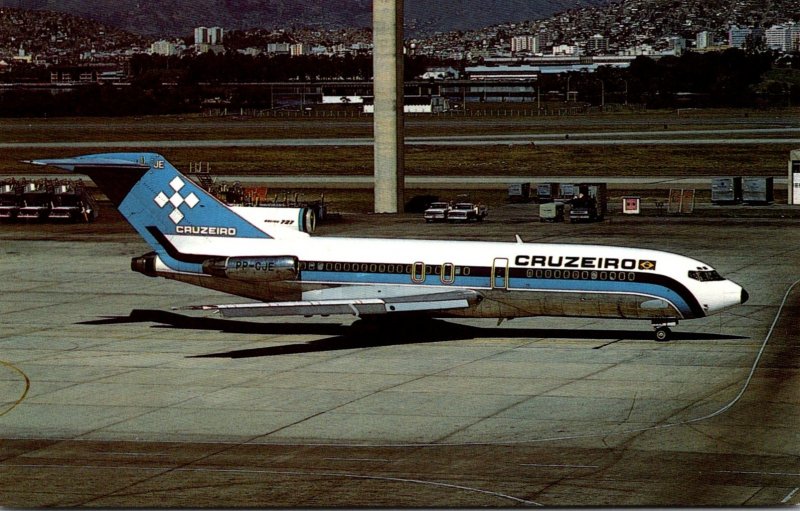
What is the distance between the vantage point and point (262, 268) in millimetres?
46594

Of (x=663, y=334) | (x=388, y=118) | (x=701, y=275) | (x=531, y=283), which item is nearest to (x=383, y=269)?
(x=531, y=283)

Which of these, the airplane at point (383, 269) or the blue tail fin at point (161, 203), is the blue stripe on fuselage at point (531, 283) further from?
the blue tail fin at point (161, 203)

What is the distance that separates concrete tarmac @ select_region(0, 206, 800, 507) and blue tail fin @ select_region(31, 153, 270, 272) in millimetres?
3982

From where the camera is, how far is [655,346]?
1768 inches

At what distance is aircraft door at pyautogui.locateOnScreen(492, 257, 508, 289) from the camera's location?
149ft

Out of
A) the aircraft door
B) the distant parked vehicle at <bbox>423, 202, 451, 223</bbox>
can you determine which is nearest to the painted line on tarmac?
the aircraft door

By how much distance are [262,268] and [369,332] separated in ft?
16.7

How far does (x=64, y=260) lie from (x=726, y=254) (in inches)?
1482

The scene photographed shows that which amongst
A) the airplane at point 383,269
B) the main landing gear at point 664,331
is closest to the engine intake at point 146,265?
the airplane at point 383,269

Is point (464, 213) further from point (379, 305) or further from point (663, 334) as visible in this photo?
point (379, 305)

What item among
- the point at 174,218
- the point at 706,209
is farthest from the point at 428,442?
the point at 706,209

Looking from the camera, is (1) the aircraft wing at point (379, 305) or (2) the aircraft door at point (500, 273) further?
(2) the aircraft door at point (500, 273)

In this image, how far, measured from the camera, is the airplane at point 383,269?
44656 millimetres

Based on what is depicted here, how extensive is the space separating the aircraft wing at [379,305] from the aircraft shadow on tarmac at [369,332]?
1.69 m
